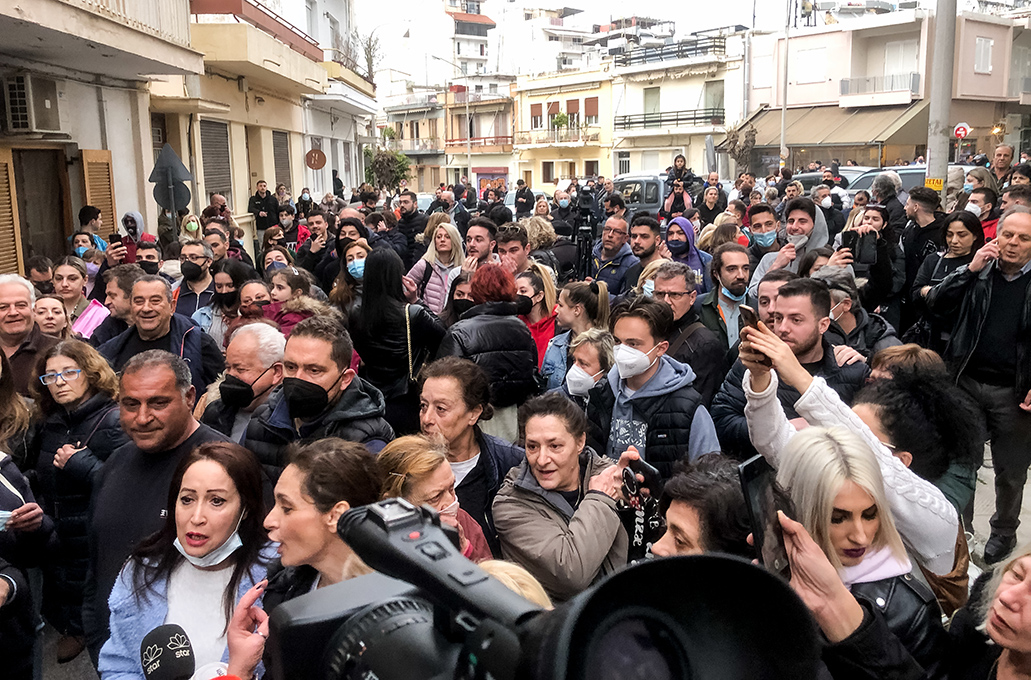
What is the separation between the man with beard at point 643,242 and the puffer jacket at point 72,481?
14.5 feet

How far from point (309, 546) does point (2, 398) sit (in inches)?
101

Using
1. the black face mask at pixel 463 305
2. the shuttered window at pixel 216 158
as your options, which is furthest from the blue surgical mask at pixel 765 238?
the shuttered window at pixel 216 158

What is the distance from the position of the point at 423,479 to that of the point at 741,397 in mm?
1753

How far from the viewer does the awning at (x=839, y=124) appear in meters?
32.8

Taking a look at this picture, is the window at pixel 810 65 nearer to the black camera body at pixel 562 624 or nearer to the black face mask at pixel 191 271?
the black face mask at pixel 191 271

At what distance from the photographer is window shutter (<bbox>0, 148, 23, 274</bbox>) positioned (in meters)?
9.55

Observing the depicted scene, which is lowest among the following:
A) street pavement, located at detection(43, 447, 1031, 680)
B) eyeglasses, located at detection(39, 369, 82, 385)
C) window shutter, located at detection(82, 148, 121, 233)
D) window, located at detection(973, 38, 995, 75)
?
street pavement, located at detection(43, 447, 1031, 680)

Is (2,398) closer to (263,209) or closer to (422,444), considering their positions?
(422,444)

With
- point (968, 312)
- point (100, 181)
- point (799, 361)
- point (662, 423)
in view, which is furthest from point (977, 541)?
point (100, 181)

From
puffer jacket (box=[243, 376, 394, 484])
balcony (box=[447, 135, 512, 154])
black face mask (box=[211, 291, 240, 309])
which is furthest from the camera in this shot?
balcony (box=[447, 135, 512, 154])

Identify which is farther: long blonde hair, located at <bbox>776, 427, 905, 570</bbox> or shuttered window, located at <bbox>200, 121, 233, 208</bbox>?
shuttered window, located at <bbox>200, 121, 233, 208</bbox>

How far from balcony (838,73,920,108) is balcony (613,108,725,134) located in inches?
268

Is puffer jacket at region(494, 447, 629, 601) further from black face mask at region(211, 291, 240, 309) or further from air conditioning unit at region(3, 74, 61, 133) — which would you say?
air conditioning unit at region(3, 74, 61, 133)

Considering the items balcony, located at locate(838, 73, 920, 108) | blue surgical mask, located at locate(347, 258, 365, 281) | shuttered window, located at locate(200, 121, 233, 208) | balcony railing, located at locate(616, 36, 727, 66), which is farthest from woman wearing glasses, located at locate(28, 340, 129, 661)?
balcony railing, located at locate(616, 36, 727, 66)
